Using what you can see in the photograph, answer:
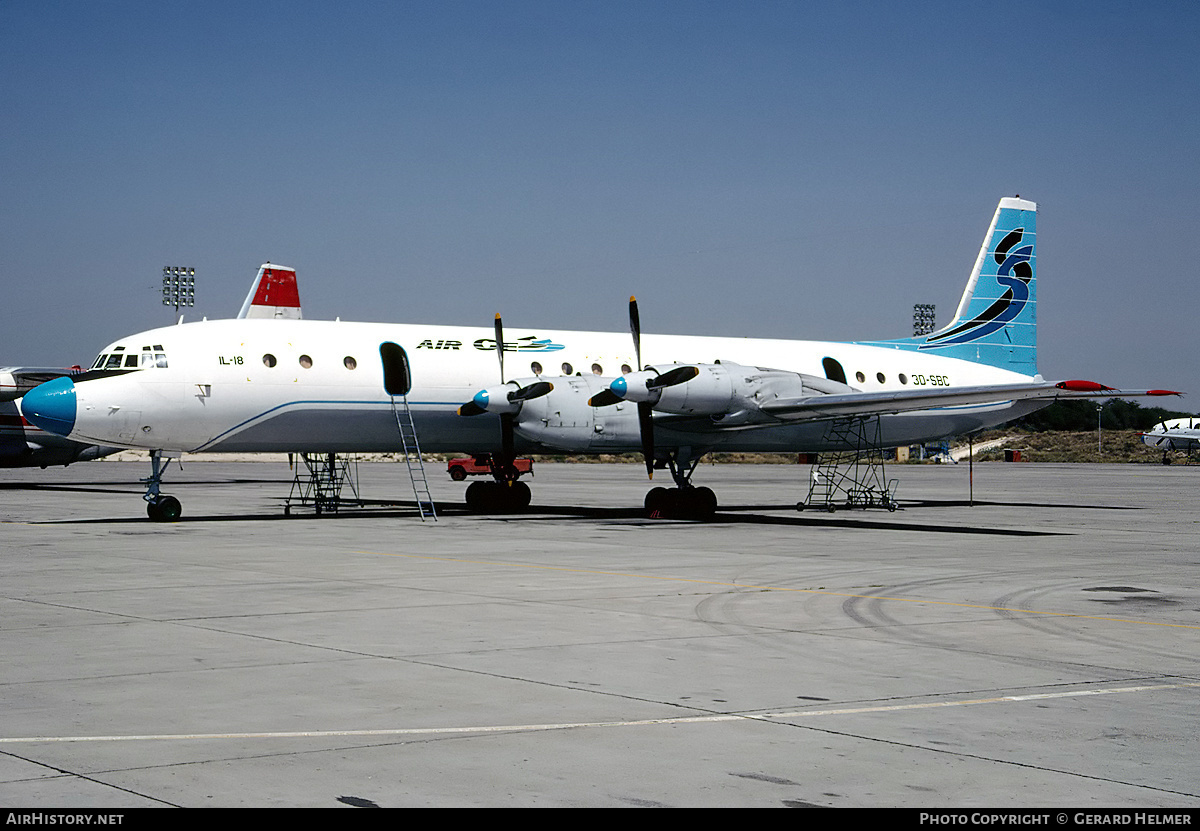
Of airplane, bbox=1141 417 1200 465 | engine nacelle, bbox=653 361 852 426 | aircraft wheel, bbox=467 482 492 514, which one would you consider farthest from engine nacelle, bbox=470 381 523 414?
airplane, bbox=1141 417 1200 465

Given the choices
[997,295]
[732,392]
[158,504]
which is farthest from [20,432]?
[997,295]

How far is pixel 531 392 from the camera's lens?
26.9m

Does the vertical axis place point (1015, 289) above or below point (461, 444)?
above

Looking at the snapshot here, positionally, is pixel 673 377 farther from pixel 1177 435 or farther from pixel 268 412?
pixel 1177 435

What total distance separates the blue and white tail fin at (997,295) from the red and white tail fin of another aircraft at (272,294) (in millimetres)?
25350

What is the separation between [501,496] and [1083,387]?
1340 cm

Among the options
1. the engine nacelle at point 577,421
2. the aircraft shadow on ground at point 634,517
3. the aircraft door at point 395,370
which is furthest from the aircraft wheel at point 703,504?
the aircraft door at point 395,370

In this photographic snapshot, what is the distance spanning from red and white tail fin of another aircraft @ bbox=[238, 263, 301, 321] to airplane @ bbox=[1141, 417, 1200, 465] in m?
63.7

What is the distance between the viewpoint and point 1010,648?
34.7ft

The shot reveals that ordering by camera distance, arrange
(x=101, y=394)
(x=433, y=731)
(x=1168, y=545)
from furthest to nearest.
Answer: (x=101, y=394), (x=1168, y=545), (x=433, y=731)
